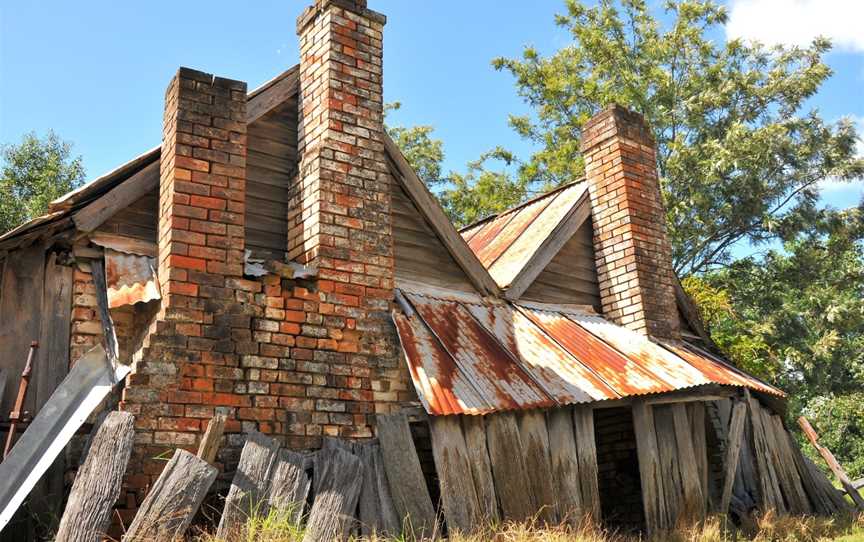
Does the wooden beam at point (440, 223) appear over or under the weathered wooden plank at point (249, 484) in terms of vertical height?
over

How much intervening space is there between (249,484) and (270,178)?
9.88 ft

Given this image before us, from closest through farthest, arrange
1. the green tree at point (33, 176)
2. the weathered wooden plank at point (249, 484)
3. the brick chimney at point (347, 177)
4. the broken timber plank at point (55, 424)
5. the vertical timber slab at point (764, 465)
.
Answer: the broken timber plank at point (55, 424)
the weathered wooden plank at point (249, 484)
the brick chimney at point (347, 177)
the vertical timber slab at point (764, 465)
the green tree at point (33, 176)

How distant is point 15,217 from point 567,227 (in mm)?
13966

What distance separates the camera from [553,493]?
6375 mm

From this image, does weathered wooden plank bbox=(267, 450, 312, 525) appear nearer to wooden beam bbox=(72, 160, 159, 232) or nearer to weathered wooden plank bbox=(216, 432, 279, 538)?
weathered wooden plank bbox=(216, 432, 279, 538)

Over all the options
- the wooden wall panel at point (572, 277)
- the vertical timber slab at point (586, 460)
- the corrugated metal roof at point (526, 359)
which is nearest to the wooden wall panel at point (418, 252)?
the corrugated metal roof at point (526, 359)

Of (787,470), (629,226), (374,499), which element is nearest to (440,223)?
(629,226)

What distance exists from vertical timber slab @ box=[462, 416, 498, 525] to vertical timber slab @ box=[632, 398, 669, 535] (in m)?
1.95

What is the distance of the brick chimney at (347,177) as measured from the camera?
20.9 ft

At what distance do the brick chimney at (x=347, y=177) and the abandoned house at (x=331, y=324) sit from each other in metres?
0.02

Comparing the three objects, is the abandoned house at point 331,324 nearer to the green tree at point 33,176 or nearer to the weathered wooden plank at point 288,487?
the weathered wooden plank at point 288,487

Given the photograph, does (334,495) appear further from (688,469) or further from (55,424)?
(688,469)

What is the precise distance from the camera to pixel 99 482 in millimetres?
4574

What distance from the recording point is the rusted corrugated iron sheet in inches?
221
